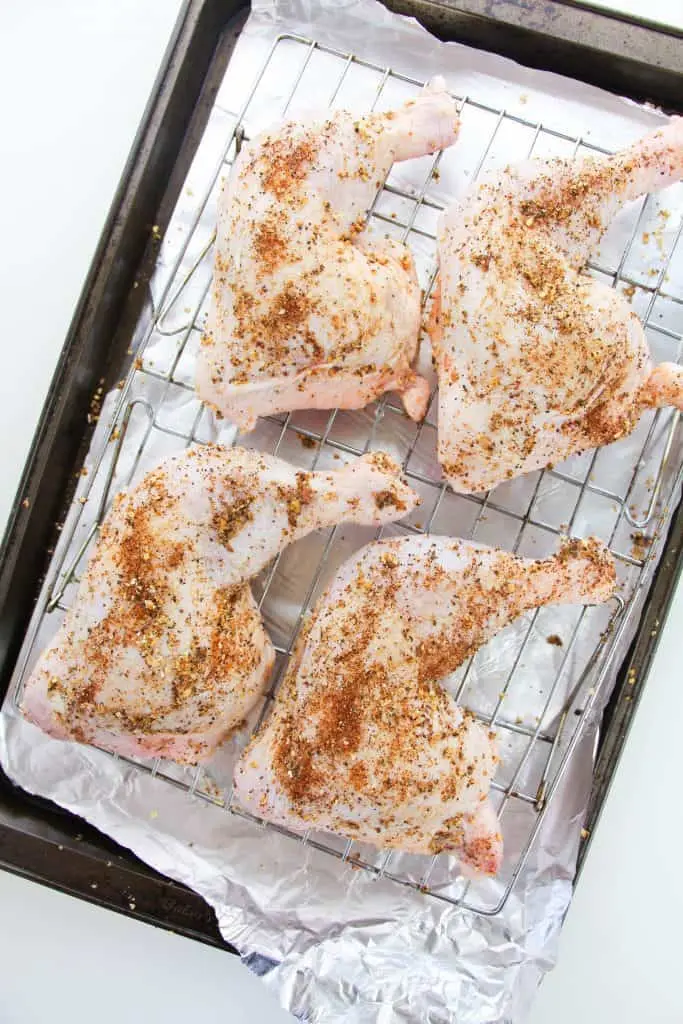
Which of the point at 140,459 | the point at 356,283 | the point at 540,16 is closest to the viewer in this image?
the point at 356,283

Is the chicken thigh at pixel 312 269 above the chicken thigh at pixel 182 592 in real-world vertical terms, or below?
above

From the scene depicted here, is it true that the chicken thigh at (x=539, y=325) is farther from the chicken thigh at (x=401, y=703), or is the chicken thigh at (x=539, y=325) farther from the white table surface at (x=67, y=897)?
the white table surface at (x=67, y=897)

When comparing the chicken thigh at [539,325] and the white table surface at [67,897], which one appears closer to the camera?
the chicken thigh at [539,325]

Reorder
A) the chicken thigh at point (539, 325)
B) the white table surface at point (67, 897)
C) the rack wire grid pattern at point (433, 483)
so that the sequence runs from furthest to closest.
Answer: the white table surface at point (67, 897) → the rack wire grid pattern at point (433, 483) → the chicken thigh at point (539, 325)

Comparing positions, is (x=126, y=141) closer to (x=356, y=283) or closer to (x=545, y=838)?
(x=356, y=283)

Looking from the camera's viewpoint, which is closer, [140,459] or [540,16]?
[540,16]

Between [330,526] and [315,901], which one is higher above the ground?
[330,526]

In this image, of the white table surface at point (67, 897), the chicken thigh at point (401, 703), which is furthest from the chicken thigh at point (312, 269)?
the white table surface at point (67, 897)

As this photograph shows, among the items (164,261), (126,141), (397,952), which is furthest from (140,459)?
(397,952)
